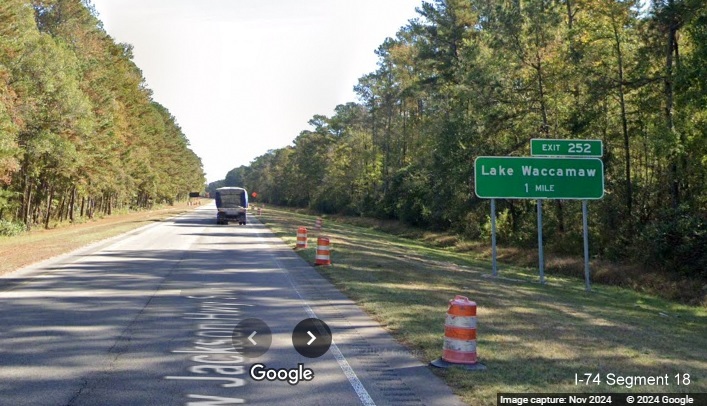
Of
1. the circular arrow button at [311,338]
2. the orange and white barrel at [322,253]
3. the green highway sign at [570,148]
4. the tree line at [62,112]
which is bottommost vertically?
the circular arrow button at [311,338]

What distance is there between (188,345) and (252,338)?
98cm

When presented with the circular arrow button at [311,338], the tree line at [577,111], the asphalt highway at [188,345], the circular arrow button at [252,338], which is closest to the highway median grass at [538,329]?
the asphalt highway at [188,345]

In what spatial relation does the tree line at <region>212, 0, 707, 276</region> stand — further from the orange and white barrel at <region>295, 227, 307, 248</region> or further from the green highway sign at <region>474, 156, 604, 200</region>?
the orange and white barrel at <region>295, 227, 307, 248</region>

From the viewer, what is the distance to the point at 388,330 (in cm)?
1070

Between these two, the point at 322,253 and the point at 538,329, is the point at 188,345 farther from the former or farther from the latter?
the point at 322,253

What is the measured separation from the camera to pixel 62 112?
137 ft

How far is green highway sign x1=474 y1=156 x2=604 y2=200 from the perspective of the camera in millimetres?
21391

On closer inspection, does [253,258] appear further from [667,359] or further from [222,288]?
[667,359]

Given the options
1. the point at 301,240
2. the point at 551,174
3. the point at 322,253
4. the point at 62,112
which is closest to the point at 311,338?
the point at 322,253

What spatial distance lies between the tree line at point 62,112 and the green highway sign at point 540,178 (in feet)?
77.5

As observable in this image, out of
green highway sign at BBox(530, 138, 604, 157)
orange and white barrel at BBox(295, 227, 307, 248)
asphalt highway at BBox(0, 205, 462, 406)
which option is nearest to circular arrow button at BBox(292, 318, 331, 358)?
asphalt highway at BBox(0, 205, 462, 406)

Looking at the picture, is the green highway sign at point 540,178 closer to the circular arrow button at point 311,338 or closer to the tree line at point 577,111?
the tree line at point 577,111

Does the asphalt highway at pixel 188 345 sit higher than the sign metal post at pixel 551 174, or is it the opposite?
the sign metal post at pixel 551 174

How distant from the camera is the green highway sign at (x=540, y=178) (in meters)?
21.4
